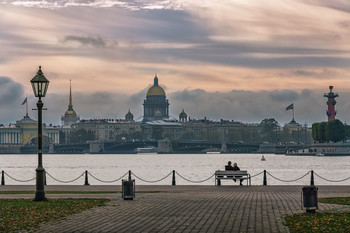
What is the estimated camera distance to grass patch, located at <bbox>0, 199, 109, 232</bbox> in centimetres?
2020

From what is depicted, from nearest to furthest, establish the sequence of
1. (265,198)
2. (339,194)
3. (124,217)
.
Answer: (124,217) → (265,198) → (339,194)

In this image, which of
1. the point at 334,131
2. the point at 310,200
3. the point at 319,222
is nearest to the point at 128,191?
the point at 310,200

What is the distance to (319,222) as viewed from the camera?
2014 cm

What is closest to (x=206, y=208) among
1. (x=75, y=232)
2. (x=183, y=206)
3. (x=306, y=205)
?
(x=183, y=206)

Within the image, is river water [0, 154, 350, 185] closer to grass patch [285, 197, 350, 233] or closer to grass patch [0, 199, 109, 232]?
grass patch [0, 199, 109, 232]

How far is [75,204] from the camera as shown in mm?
26188

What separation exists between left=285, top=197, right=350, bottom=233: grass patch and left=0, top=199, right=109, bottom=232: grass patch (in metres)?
6.50

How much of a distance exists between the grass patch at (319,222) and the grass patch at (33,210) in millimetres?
6501

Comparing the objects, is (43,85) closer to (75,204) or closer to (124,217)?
(75,204)

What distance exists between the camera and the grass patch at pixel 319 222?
18750 mm

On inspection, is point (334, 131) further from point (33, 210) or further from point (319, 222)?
point (319, 222)

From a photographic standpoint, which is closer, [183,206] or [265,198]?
[183,206]

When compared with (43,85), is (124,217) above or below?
below

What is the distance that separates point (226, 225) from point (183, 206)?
5718 mm
